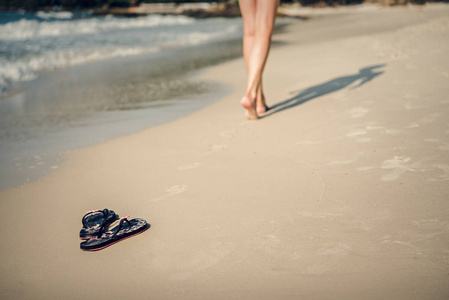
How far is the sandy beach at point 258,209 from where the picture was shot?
48.2 inches

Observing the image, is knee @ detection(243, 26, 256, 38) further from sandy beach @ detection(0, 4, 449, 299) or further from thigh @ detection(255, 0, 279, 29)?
sandy beach @ detection(0, 4, 449, 299)

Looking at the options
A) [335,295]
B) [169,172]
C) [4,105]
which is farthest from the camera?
[4,105]

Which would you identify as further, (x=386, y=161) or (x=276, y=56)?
(x=276, y=56)

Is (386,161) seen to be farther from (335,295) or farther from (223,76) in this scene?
(223,76)

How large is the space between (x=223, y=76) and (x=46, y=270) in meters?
4.45

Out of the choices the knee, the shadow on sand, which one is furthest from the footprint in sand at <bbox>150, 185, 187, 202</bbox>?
the knee

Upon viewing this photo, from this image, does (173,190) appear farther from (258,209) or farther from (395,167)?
(395,167)

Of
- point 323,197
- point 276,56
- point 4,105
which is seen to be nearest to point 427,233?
point 323,197

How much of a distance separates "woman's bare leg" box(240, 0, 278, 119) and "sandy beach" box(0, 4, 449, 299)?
242 millimetres

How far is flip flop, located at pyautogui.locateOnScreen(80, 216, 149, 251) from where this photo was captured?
1495 millimetres

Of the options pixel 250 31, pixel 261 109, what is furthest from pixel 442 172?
pixel 250 31

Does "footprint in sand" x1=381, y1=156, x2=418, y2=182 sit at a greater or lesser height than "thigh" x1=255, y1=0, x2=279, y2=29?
lesser

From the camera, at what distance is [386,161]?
1.98 m

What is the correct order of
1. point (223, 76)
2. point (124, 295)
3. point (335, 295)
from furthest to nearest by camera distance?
point (223, 76), point (124, 295), point (335, 295)
